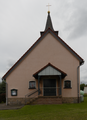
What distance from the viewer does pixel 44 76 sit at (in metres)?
15.3

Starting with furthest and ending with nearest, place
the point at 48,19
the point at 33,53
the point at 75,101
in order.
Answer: the point at 48,19
the point at 33,53
the point at 75,101

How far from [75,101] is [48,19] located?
13.8 m

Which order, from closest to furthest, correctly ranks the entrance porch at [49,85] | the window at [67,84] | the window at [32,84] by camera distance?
1. the entrance porch at [49,85]
2. the window at [67,84]
3. the window at [32,84]

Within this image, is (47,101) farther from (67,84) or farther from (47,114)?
(47,114)

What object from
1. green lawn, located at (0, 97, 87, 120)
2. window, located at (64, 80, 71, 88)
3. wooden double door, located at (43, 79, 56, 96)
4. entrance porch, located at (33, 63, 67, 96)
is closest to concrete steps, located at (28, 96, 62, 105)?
entrance porch, located at (33, 63, 67, 96)

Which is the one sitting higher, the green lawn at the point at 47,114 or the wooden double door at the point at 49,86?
the wooden double door at the point at 49,86

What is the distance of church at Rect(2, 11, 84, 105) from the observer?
15062mm

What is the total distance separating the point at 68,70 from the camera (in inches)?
602

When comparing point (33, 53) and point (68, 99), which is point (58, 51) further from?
point (68, 99)

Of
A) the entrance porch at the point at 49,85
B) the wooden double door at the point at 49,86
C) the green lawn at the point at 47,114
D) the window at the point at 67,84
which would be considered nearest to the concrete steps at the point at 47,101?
the entrance porch at the point at 49,85

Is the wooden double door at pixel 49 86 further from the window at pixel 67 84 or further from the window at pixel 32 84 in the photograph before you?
the window at pixel 67 84

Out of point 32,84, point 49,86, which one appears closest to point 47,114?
point 49,86

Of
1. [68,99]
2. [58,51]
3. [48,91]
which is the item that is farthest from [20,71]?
[68,99]

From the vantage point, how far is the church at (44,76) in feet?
49.4
